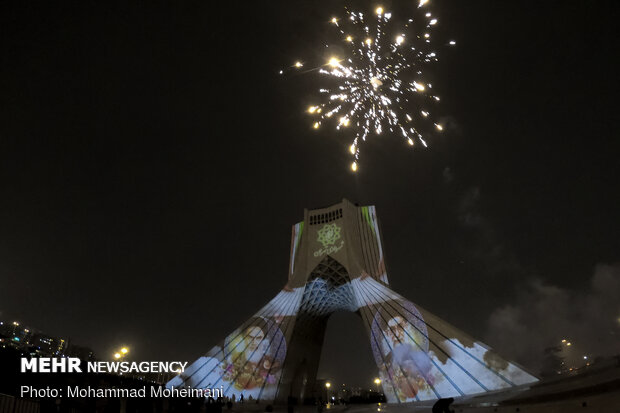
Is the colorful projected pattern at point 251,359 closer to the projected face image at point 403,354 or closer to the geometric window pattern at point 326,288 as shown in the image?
the geometric window pattern at point 326,288

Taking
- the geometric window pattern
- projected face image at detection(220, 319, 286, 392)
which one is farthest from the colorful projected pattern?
A: the geometric window pattern

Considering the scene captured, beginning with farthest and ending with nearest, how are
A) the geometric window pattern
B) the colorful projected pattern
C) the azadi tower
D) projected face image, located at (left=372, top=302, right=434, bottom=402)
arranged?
the geometric window pattern
the colorful projected pattern
projected face image, located at (left=372, top=302, right=434, bottom=402)
the azadi tower

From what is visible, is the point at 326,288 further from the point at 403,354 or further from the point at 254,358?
the point at 403,354

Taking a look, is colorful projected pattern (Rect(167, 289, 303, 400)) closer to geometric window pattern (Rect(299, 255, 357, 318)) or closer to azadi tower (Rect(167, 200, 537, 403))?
azadi tower (Rect(167, 200, 537, 403))

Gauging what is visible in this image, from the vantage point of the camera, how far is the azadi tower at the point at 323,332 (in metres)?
18.2

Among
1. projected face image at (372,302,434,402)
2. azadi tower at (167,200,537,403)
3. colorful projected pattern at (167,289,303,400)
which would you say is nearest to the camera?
azadi tower at (167,200,537,403)

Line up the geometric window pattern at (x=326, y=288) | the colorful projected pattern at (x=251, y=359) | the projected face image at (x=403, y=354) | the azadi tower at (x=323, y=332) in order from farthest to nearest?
the geometric window pattern at (x=326, y=288) < the colorful projected pattern at (x=251, y=359) < the projected face image at (x=403, y=354) < the azadi tower at (x=323, y=332)

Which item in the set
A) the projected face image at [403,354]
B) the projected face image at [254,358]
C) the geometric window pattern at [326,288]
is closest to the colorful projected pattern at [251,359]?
the projected face image at [254,358]

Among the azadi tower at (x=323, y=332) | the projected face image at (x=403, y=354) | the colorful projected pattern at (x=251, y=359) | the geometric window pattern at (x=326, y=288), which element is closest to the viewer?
the azadi tower at (x=323, y=332)

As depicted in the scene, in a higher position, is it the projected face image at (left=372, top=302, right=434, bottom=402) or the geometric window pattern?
the geometric window pattern

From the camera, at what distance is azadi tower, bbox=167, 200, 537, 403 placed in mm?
18219

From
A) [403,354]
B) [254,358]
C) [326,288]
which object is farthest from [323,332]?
[403,354]

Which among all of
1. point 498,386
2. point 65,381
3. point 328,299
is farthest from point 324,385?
point 65,381

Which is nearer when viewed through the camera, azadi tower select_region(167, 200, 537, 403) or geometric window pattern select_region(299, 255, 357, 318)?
azadi tower select_region(167, 200, 537, 403)
